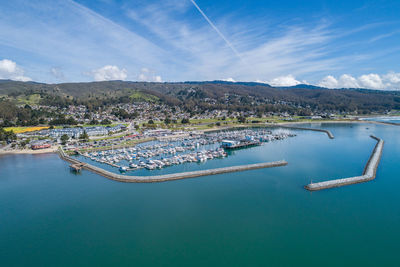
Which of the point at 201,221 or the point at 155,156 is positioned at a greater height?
the point at 155,156

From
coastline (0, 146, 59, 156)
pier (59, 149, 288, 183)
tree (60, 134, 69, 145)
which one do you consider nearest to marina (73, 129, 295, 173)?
pier (59, 149, 288, 183)

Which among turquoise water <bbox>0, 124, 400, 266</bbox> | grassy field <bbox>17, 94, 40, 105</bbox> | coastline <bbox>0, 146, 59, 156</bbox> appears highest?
grassy field <bbox>17, 94, 40, 105</bbox>

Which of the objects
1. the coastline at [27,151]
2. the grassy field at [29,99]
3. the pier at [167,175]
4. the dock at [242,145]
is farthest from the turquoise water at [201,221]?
the grassy field at [29,99]

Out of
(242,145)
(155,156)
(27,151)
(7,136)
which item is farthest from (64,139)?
(242,145)

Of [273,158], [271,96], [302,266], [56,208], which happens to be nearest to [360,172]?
[273,158]

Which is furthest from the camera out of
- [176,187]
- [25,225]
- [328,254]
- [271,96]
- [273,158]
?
[271,96]

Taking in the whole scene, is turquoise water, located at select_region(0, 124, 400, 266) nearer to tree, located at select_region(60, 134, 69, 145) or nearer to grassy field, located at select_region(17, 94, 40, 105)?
tree, located at select_region(60, 134, 69, 145)

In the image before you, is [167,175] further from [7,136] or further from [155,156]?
[7,136]

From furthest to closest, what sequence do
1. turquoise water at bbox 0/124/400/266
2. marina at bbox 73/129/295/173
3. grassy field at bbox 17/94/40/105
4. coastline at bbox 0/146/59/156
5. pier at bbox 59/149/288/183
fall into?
grassy field at bbox 17/94/40/105 < coastline at bbox 0/146/59/156 < marina at bbox 73/129/295/173 < pier at bbox 59/149/288/183 < turquoise water at bbox 0/124/400/266

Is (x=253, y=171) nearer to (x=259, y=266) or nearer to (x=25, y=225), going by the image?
(x=259, y=266)
